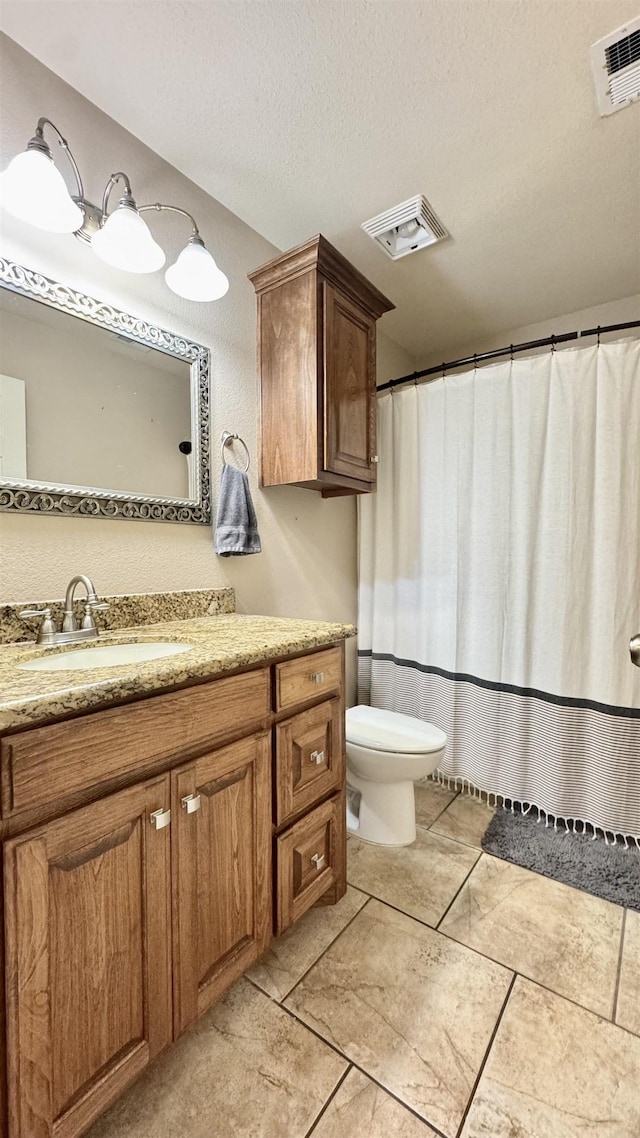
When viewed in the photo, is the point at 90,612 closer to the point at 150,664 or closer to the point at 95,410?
the point at 150,664

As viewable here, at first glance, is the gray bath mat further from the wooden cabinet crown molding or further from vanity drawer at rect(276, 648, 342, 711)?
the wooden cabinet crown molding

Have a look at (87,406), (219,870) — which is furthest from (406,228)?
(219,870)

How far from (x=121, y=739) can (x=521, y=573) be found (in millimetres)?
1614

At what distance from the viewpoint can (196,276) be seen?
1.25 m

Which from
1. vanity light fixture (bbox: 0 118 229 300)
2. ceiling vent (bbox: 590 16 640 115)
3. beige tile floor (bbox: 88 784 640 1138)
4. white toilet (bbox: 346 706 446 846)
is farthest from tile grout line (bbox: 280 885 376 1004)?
ceiling vent (bbox: 590 16 640 115)

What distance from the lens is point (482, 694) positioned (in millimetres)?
1882

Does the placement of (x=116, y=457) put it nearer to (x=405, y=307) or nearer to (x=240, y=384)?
(x=240, y=384)

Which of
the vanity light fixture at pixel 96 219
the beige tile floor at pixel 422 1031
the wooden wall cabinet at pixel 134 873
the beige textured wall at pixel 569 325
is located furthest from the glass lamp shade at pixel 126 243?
the beige tile floor at pixel 422 1031

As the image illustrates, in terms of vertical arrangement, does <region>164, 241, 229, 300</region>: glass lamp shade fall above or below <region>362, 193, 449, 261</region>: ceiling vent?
below

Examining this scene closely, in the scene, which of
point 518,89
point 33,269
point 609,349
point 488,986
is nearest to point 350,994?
point 488,986

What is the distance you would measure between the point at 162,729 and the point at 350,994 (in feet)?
2.91

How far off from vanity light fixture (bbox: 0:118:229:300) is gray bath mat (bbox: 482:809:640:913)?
218 centimetres

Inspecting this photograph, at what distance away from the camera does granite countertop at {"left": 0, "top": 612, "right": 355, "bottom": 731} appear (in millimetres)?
616

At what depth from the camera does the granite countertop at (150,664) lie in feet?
2.02
